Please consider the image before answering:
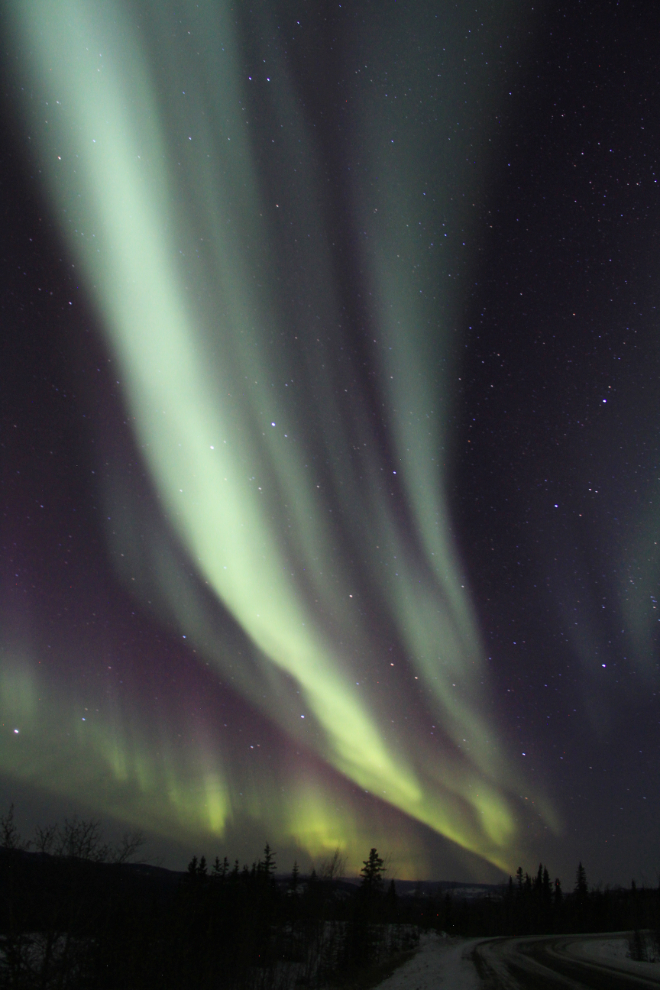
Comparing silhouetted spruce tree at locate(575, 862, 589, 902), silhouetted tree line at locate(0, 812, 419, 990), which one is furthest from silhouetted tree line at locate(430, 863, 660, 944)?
silhouetted tree line at locate(0, 812, 419, 990)

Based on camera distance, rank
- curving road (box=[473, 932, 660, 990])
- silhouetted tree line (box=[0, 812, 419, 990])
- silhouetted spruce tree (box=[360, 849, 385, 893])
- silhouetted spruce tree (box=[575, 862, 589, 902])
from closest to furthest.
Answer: curving road (box=[473, 932, 660, 990]) → silhouetted tree line (box=[0, 812, 419, 990]) → silhouetted spruce tree (box=[360, 849, 385, 893]) → silhouetted spruce tree (box=[575, 862, 589, 902])

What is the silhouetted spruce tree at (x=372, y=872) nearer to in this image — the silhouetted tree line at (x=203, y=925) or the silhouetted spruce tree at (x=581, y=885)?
the silhouetted tree line at (x=203, y=925)

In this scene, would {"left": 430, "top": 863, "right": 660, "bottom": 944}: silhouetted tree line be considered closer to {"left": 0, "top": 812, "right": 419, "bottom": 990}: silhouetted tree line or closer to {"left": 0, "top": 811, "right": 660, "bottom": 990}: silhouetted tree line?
{"left": 0, "top": 811, "right": 660, "bottom": 990}: silhouetted tree line

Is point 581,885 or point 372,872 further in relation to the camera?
point 581,885

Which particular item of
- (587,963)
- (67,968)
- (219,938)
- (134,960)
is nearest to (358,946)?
(219,938)

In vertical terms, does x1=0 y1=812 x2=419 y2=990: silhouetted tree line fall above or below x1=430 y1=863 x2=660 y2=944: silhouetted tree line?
above

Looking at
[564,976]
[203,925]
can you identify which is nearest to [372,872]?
[203,925]

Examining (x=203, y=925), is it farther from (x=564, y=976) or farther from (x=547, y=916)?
(x=547, y=916)

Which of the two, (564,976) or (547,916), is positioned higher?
(564,976)

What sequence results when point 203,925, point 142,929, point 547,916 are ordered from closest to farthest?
point 142,929, point 203,925, point 547,916

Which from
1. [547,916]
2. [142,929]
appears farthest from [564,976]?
[547,916]

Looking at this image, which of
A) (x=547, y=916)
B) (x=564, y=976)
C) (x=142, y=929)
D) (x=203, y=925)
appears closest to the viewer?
(x=564, y=976)

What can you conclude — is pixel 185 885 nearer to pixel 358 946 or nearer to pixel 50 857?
pixel 358 946

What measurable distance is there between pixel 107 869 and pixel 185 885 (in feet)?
131
